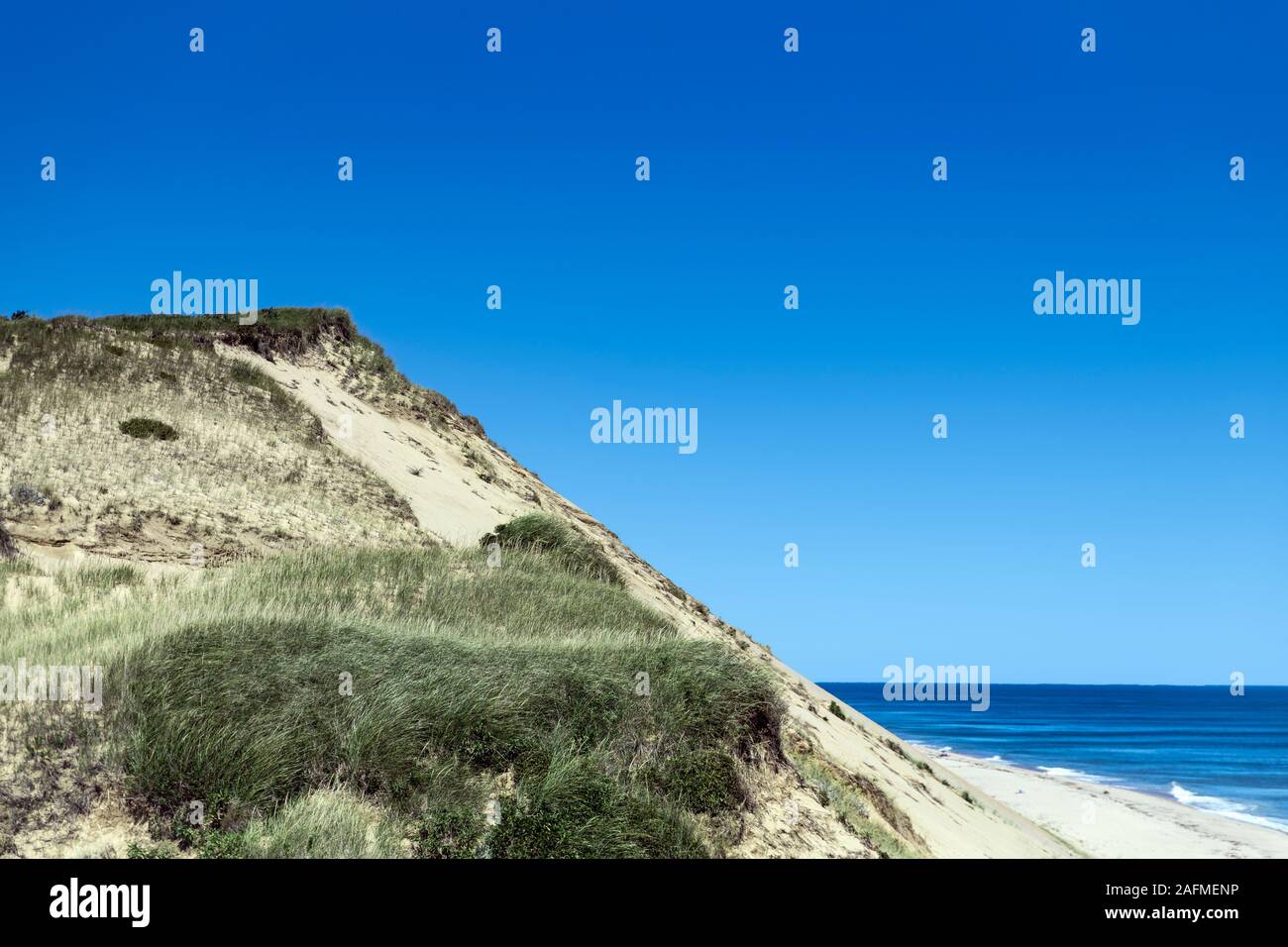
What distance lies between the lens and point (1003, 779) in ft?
216

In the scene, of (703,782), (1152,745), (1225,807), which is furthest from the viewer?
(1152,745)

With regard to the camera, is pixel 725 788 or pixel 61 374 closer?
pixel 725 788

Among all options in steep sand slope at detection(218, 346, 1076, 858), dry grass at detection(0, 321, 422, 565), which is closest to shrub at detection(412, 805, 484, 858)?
steep sand slope at detection(218, 346, 1076, 858)

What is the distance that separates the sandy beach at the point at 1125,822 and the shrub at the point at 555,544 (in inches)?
848

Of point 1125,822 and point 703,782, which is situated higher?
point 703,782

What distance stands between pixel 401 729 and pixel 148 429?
743 inches

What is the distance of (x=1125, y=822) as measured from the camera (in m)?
49.5

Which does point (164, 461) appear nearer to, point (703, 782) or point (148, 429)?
point (148, 429)

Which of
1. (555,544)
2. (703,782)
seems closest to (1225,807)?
(555,544)

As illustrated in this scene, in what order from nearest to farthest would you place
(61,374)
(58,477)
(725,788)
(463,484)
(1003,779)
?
(725,788) < (58,477) < (61,374) < (463,484) < (1003,779)
